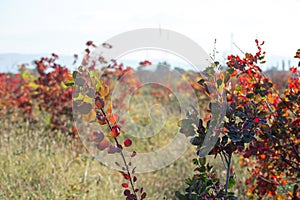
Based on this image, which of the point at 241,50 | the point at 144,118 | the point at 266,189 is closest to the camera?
the point at 241,50

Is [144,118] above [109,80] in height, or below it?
below

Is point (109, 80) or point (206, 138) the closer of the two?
point (206, 138)

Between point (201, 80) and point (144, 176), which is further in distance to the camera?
point (144, 176)

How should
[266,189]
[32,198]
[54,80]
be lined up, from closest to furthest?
[266,189]
[32,198]
[54,80]

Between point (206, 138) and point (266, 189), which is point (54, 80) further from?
point (206, 138)

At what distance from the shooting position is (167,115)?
269 inches

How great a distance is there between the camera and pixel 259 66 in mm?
2379

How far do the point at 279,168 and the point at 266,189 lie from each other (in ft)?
0.85

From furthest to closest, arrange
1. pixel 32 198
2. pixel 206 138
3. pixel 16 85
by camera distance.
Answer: pixel 16 85 → pixel 32 198 → pixel 206 138

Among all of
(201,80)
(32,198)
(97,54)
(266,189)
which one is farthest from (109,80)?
(201,80)

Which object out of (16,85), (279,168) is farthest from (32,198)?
(16,85)

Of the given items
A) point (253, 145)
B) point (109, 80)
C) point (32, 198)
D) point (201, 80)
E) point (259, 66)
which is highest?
point (109, 80)

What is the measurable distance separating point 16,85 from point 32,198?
16.2ft

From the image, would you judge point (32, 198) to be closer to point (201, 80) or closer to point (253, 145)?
point (253, 145)
